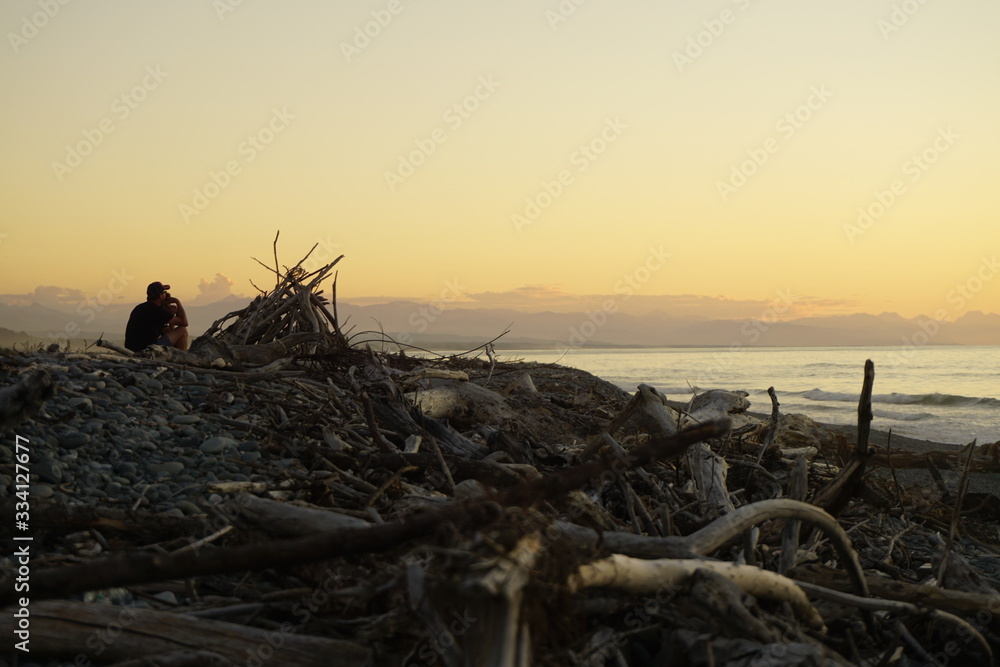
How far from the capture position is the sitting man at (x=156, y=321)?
9477 millimetres

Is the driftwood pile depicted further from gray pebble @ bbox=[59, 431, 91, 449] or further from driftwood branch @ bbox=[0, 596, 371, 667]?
gray pebble @ bbox=[59, 431, 91, 449]

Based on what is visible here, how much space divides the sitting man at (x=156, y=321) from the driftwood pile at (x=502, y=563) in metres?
4.53

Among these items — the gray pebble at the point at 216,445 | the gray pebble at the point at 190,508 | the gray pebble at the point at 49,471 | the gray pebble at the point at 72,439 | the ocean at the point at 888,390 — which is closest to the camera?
the gray pebble at the point at 190,508

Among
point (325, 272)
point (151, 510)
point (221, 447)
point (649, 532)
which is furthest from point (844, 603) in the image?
point (325, 272)

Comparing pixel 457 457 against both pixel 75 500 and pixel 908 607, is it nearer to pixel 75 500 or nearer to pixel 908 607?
pixel 75 500

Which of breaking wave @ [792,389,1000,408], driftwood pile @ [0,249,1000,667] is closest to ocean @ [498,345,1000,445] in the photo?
breaking wave @ [792,389,1000,408]

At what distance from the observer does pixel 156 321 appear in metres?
9.59

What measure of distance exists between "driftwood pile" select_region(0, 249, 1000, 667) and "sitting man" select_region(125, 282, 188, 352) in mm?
4532

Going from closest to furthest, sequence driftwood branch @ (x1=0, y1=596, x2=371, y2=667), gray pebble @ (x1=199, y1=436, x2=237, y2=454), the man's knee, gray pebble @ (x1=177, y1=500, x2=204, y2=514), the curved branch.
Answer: driftwood branch @ (x1=0, y1=596, x2=371, y2=667)
the curved branch
gray pebble @ (x1=177, y1=500, x2=204, y2=514)
gray pebble @ (x1=199, y1=436, x2=237, y2=454)
the man's knee

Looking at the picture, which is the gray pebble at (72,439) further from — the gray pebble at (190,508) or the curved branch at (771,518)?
the curved branch at (771,518)

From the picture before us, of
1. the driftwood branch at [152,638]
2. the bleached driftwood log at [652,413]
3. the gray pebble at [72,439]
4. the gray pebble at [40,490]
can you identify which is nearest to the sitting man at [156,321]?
the gray pebble at [72,439]

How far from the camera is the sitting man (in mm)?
9477

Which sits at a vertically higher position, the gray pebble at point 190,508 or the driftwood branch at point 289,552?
the driftwood branch at point 289,552

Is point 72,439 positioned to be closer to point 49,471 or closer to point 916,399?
point 49,471
